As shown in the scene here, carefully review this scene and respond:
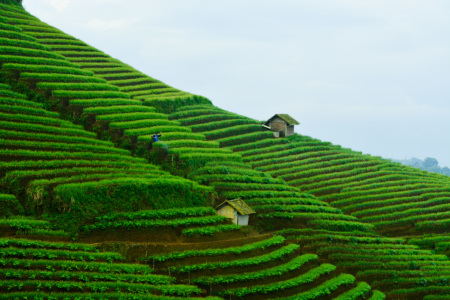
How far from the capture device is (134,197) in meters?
26.7

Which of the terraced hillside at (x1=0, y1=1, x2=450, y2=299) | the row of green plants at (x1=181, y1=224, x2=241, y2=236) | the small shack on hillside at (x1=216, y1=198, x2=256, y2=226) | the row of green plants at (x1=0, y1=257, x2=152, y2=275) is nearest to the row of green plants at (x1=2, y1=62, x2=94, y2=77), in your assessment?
the terraced hillside at (x1=0, y1=1, x2=450, y2=299)

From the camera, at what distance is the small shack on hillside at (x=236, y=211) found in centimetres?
3022

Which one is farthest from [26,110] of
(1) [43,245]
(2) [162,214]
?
(1) [43,245]

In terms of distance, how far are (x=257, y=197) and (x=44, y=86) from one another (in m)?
19.1

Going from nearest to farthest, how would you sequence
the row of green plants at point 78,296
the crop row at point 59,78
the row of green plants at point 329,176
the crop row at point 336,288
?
the row of green plants at point 78,296, the crop row at point 336,288, the crop row at point 59,78, the row of green plants at point 329,176

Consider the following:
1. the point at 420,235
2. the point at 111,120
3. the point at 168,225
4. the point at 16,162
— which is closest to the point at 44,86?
the point at 111,120

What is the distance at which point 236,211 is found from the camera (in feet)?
99.1

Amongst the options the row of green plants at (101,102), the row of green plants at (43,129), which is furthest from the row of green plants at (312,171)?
the row of green plants at (43,129)

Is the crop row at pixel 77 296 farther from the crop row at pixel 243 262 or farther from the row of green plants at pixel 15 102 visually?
the row of green plants at pixel 15 102

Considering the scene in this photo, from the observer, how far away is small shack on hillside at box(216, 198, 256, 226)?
3022 centimetres

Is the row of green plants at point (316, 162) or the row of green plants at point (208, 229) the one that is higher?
the row of green plants at point (316, 162)

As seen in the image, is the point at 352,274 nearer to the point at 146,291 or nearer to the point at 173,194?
the point at 173,194

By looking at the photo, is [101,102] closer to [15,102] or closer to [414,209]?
[15,102]

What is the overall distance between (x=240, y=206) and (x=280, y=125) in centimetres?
2126
